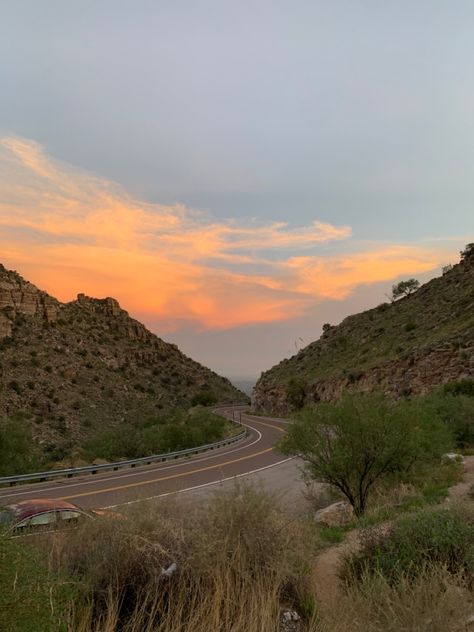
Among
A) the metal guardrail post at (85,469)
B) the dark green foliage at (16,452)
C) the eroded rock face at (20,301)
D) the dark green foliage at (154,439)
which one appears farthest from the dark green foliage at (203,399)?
the dark green foliage at (16,452)

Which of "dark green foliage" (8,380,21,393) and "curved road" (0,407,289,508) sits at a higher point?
"dark green foliage" (8,380,21,393)

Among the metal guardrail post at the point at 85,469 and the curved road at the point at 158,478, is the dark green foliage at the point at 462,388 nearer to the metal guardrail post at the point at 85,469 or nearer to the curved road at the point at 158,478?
the curved road at the point at 158,478

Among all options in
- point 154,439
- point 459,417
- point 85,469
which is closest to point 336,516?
point 459,417

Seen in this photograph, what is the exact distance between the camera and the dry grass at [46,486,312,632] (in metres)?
4.36

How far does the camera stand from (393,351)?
1908 inches

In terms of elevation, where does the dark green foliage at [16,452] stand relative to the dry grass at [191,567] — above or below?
below

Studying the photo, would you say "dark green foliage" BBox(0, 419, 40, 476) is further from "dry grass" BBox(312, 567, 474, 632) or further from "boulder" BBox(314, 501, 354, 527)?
"dry grass" BBox(312, 567, 474, 632)

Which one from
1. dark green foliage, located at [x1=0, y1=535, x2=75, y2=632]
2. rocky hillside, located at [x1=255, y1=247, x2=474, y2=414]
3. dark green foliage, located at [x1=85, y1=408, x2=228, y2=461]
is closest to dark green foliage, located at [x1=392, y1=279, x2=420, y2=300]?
rocky hillside, located at [x1=255, y1=247, x2=474, y2=414]

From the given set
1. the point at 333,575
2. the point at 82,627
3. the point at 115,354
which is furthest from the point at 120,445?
the point at 115,354

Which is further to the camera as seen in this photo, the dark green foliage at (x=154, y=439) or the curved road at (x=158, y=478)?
the dark green foliage at (x=154, y=439)

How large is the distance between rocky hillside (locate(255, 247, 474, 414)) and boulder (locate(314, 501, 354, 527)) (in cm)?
2626

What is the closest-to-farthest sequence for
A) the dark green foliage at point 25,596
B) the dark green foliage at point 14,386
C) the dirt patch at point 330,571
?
1. the dark green foliage at point 25,596
2. the dirt patch at point 330,571
3. the dark green foliage at point 14,386

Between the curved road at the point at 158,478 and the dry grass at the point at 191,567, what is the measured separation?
18.9 feet

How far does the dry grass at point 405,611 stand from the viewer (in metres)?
4.32
